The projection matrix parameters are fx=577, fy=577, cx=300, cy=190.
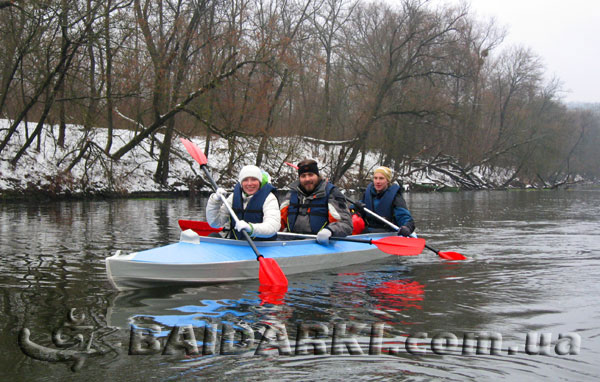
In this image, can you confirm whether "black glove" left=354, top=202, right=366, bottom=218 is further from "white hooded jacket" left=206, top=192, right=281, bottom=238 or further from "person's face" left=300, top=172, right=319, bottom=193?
"white hooded jacket" left=206, top=192, right=281, bottom=238

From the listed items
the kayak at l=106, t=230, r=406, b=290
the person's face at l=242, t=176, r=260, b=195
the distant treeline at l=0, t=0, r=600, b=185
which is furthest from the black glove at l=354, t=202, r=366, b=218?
the distant treeline at l=0, t=0, r=600, b=185

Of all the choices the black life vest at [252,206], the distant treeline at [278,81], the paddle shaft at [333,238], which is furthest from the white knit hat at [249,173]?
the distant treeline at [278,81]

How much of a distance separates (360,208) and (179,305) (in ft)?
13.3

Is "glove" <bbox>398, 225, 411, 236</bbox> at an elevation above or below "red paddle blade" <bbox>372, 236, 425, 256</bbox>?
above

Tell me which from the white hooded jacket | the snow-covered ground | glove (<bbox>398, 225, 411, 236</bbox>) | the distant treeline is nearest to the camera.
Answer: the white hooded jacket

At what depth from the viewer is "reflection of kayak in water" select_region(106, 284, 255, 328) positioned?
4.86 meters

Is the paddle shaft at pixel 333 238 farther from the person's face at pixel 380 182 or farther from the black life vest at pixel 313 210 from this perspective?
the person's face at pixel 380 182

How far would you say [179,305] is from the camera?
537 cm

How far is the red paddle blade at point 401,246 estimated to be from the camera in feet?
24.8

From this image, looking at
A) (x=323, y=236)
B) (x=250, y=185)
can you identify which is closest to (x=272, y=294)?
(x=250, y=185)

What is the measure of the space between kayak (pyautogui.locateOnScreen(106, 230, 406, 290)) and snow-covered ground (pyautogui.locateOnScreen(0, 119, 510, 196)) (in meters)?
12.4

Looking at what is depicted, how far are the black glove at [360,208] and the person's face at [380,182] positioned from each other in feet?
1.14

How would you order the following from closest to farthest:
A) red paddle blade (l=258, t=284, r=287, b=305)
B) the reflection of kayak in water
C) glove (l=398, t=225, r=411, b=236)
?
the reflection of kayak in water < red paddle blade (l=258, t=284, r=287, b=305) < glove (l=398, t=225, r=411, b=236)

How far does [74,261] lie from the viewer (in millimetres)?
7641
